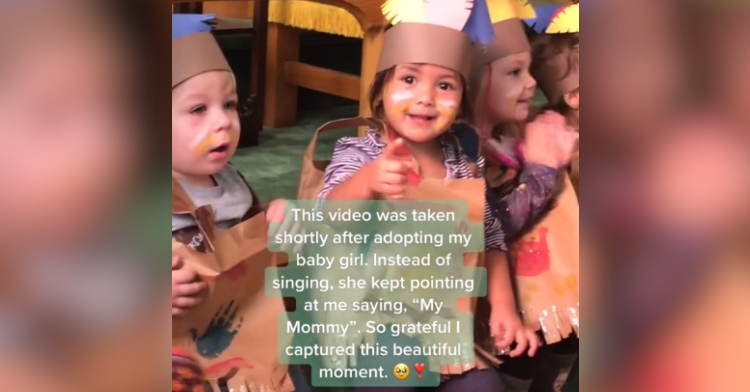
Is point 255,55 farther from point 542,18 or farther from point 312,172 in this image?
point 542,18

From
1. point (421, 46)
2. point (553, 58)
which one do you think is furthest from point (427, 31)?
point (553, 58)

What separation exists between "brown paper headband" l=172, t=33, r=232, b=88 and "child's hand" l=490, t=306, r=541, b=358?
0.33m

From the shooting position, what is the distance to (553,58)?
70 cm

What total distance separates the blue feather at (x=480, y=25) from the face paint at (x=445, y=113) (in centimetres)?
6

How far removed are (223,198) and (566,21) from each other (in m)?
0.34

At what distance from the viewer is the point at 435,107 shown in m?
0.68

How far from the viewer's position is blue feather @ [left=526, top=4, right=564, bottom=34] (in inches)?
27.2

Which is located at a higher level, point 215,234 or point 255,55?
point 255,55

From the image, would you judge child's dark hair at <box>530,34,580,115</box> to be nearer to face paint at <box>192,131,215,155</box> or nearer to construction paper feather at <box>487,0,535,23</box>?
construction paper feather at <box>487,0,535,23</box>
